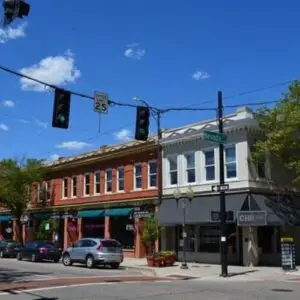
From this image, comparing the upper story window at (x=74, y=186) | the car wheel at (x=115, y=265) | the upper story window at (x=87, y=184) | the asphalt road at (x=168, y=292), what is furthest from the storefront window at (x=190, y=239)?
the asphalt road at (x=168, y=292)

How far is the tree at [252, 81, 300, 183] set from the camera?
28.1 metres

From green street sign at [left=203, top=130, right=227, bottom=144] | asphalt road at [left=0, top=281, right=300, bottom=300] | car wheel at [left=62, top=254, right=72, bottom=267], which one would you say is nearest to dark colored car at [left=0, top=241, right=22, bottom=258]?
car wheel at [left=62, top=254, right=72, bottom=267]

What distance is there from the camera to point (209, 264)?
104 ft

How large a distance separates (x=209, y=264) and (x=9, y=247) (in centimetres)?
1701

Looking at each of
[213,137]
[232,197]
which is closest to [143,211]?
[232,197]

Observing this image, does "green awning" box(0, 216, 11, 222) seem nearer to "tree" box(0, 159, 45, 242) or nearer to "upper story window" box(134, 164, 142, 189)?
"tree" box(0, 159, 45, 242)

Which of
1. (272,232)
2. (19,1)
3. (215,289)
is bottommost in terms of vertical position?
(215,289)

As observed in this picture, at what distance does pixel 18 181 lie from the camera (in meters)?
48.2

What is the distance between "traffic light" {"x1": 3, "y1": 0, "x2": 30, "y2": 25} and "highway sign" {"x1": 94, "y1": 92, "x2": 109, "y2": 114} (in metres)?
8.81

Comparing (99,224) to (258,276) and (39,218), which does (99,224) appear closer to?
(39,218)

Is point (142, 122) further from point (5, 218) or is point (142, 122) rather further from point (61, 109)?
point (5, 218)

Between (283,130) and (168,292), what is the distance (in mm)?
14116

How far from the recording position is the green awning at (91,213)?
133 ft

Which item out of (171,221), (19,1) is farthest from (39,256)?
(19,1)
